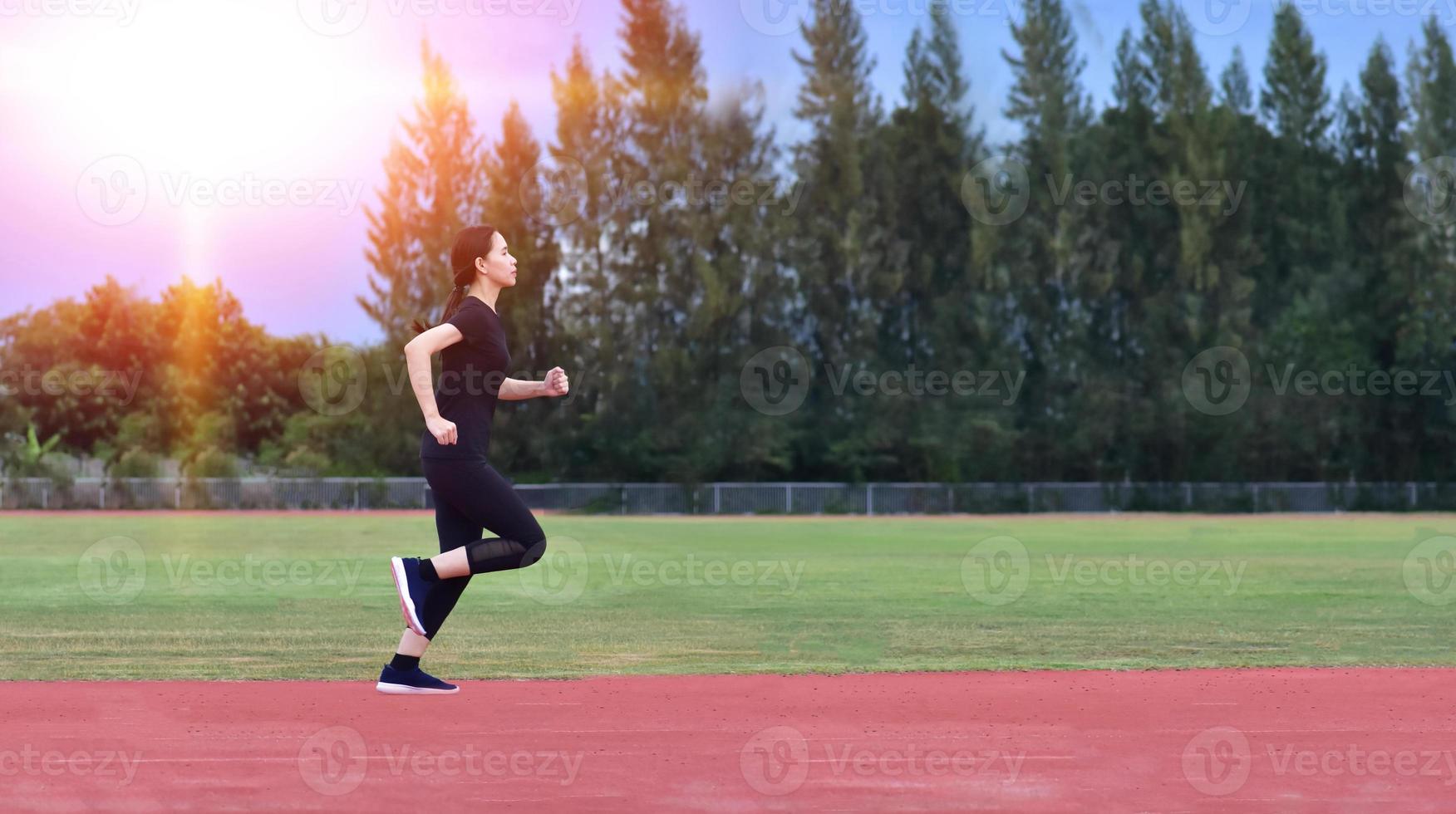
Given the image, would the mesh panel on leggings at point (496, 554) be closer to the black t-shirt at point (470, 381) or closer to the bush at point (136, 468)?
the black t-shirt at point (470, 381)

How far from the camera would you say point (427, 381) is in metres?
7.48

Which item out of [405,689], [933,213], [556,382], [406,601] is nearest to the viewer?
[406,601]

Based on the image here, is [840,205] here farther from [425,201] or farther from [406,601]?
[406,601]

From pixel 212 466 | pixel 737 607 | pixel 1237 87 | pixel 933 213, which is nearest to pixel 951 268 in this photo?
pixel 933 213

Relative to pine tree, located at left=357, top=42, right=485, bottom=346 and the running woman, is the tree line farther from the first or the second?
the running woman

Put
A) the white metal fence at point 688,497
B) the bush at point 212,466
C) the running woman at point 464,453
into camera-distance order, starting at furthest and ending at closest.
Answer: the bush at point 212,466 → the white metal fence at point 688,497 → the running woman at point 464,453

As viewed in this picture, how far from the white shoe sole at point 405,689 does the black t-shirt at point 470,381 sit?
142cm

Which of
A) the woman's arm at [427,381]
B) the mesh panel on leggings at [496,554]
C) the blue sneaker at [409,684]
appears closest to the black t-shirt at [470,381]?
the woman's arm at [427,381]

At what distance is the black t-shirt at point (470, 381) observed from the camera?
7867 millimetres

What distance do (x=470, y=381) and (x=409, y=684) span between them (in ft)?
5.96

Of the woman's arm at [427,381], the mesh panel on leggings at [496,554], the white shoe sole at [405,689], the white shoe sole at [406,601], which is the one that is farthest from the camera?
the white shoe sole at [405,689]

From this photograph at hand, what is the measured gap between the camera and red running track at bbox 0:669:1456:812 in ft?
19.4

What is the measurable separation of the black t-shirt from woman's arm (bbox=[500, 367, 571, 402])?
0.19 m

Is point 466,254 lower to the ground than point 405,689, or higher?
higher
